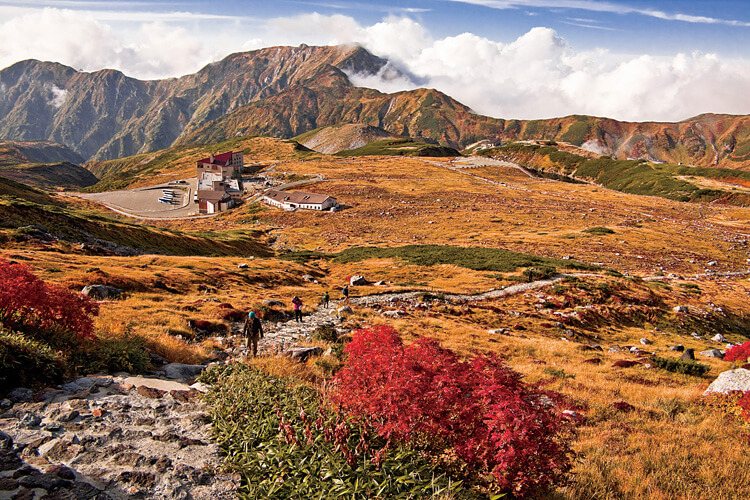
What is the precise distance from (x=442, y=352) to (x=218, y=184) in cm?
14184

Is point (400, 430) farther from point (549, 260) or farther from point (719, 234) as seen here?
point (719, 234)

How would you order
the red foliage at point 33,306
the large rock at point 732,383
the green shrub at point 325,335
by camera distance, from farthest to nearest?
the green shrub at point 325,335 → the large rock at point 732,383 → the red foliage at point 33,306

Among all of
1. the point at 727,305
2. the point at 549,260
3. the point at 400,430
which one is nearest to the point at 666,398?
the point at 400,430

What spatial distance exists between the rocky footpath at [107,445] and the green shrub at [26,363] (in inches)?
15.7

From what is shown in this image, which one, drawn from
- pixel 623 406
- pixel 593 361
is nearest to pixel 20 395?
pixel 623 406

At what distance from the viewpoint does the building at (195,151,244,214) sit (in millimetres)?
124938

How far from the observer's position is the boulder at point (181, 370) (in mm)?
11384

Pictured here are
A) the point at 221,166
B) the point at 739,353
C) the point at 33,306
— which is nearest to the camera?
the point at 33,306

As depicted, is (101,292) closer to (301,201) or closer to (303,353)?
(303,353)

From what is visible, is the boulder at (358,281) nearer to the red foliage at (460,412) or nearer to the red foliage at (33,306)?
the red foliage at (33,306)

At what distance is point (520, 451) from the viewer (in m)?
6.04

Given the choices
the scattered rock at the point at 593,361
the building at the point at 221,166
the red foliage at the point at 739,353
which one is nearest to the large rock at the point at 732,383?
the scattered rock at the point at 593,361

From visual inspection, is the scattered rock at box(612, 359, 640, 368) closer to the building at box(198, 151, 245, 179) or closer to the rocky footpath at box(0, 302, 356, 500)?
the rocky footpath at box(0, 302, 356, 500)

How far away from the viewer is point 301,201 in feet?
377
